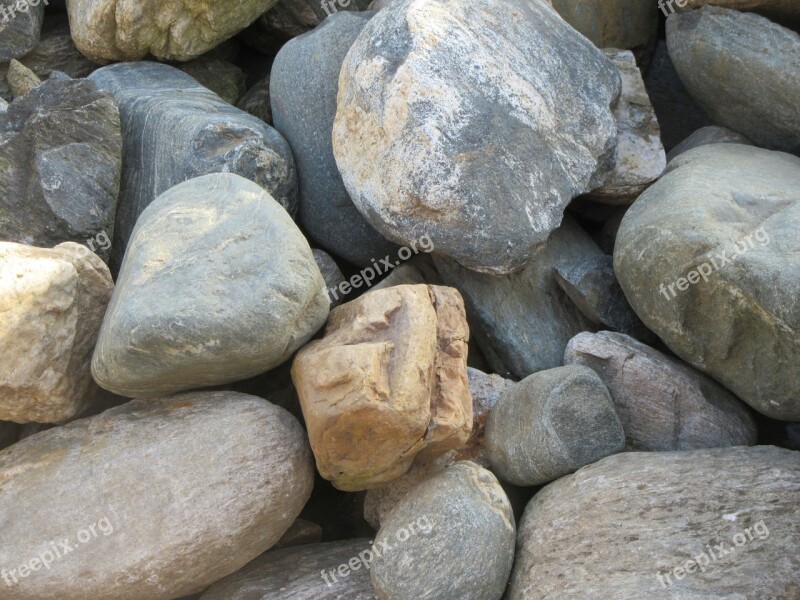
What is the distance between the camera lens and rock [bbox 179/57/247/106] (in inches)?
185

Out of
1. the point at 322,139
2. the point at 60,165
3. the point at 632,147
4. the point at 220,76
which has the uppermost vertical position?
the point at 60,165

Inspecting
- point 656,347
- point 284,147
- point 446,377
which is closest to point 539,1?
point 284,147

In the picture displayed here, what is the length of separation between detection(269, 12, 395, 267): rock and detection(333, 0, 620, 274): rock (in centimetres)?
33

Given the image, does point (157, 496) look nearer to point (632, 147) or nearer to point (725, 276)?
point (725, 276)

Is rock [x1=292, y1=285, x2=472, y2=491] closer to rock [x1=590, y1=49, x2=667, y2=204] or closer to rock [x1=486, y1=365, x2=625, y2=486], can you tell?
rock [x1=486, y1=365, x2=625, y2=486]

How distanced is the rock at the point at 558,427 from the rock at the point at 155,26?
7.76 feet

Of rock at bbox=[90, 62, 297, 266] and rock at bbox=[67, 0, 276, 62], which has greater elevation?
rock at bbox=[67, 0, 276, 62]

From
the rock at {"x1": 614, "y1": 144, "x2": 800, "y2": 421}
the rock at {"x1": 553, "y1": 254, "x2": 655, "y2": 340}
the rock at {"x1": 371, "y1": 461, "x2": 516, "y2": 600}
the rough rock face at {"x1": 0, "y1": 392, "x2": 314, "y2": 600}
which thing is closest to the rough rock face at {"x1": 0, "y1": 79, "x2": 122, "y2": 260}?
the rough rock face at {"x1": 0, "y1": 392, "x2": 314, "y2": 600}

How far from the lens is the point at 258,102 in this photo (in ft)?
15.4

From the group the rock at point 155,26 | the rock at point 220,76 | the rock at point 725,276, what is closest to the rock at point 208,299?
the rock at point 725,276

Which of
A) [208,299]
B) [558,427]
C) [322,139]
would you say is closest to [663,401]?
[558,427]

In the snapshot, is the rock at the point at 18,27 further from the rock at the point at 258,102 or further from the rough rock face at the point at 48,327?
the rough rock face at the point at 48,327

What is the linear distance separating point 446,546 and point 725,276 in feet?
4.29

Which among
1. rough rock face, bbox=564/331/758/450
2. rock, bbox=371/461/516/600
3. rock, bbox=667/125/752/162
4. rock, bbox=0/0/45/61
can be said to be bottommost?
rough rock face, bbox=564/331/758/450
